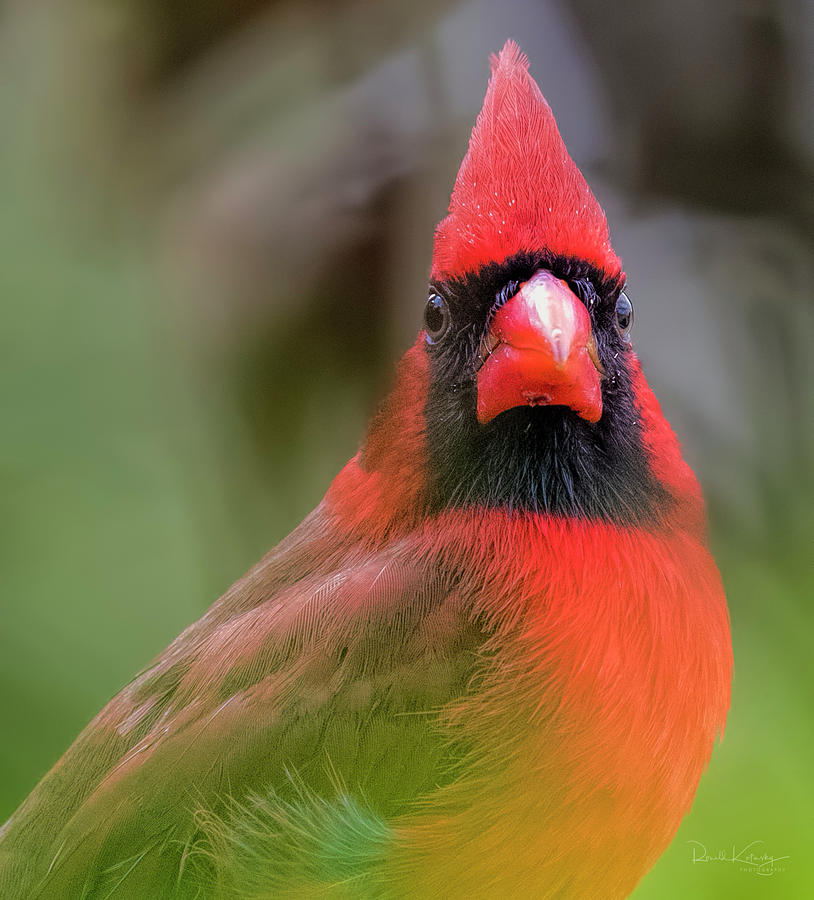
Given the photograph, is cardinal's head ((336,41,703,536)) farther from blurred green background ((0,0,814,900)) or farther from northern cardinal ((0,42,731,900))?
blurred green background ((0,0,814,900))

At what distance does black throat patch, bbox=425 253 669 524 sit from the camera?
3.10ft

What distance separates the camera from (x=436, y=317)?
3.22 ft

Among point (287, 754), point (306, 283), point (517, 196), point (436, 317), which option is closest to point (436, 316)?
point (436, 317)

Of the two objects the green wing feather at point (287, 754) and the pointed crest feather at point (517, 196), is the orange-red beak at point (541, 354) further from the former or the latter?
the green wing feather at point (287, 754)

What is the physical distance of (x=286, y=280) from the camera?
1202 mm

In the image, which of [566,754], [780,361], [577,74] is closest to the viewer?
[566,754]

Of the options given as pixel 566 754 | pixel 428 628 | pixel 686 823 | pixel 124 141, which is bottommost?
pixel 686 823

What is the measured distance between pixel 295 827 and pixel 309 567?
0.97 feet

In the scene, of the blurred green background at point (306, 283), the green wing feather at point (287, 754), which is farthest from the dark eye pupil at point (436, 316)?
the green wing feather at point (287, 754)

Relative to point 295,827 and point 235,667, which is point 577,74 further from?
point 295,827

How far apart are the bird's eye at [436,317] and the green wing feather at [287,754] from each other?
242 millimetres

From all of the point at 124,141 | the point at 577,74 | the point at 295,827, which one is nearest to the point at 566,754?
the point at 295,827

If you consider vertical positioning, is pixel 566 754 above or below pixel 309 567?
below

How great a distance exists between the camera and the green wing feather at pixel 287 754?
87 cm
